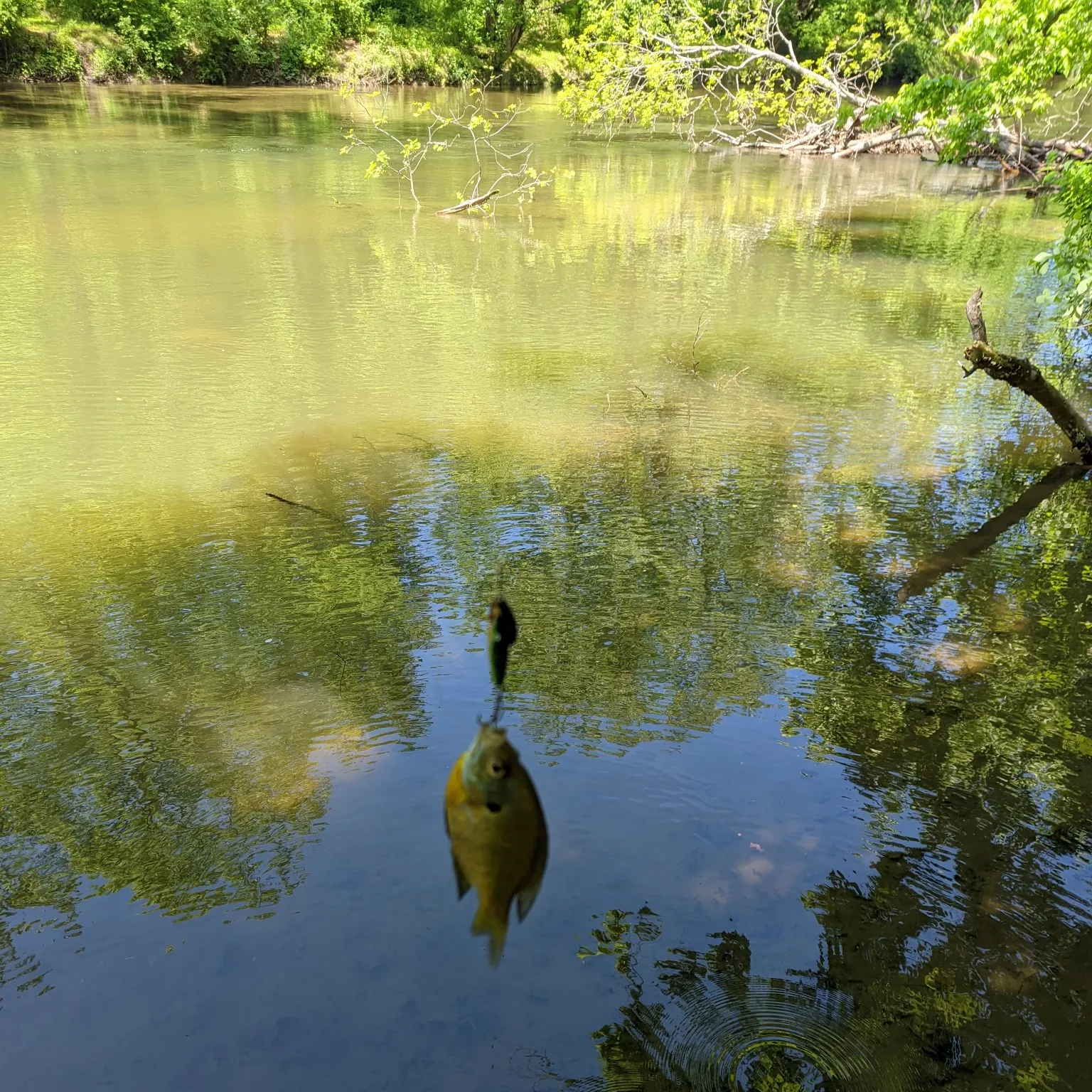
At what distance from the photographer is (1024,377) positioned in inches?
304

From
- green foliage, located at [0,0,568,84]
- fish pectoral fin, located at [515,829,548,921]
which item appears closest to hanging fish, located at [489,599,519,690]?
fish pectoral fin, located at [515,829,548,921]

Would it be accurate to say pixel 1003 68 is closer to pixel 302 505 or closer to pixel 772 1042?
pixel 302 505

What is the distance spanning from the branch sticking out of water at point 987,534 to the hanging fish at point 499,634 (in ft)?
19.8

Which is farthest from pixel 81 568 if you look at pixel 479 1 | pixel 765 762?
pixel 479 1

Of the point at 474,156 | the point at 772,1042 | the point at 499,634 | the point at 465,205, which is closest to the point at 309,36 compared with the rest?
the point at 474,156

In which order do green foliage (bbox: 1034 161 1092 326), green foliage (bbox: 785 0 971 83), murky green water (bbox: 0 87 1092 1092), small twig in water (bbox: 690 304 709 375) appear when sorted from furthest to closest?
green foliage (bbox: 785 0 971 83)
small twig in water (bbox: 690 304 709 375)
green foliage (bbox: 1034 161 1092 326)
murky green water (bbox: 0 87 1092 1092)

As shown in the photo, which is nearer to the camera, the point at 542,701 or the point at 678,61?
the point at 542,701

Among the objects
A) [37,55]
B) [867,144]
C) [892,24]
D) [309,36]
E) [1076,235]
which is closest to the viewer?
[1076,235]

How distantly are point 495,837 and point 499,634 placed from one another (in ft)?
0.78

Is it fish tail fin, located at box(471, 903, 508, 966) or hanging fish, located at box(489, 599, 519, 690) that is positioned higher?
hanging fish, located at box(489, 599, 519, 690)

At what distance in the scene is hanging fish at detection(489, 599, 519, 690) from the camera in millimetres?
817

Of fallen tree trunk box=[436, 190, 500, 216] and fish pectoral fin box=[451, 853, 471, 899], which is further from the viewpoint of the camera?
fallen tree trunk box=[436, 190, 500, 216]

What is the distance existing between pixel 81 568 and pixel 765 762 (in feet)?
16.3

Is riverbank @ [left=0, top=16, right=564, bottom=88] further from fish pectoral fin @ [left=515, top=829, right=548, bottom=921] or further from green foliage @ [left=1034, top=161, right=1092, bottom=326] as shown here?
fish pectoral fin @ [left=515, top=829, right=548, bottom=921]
